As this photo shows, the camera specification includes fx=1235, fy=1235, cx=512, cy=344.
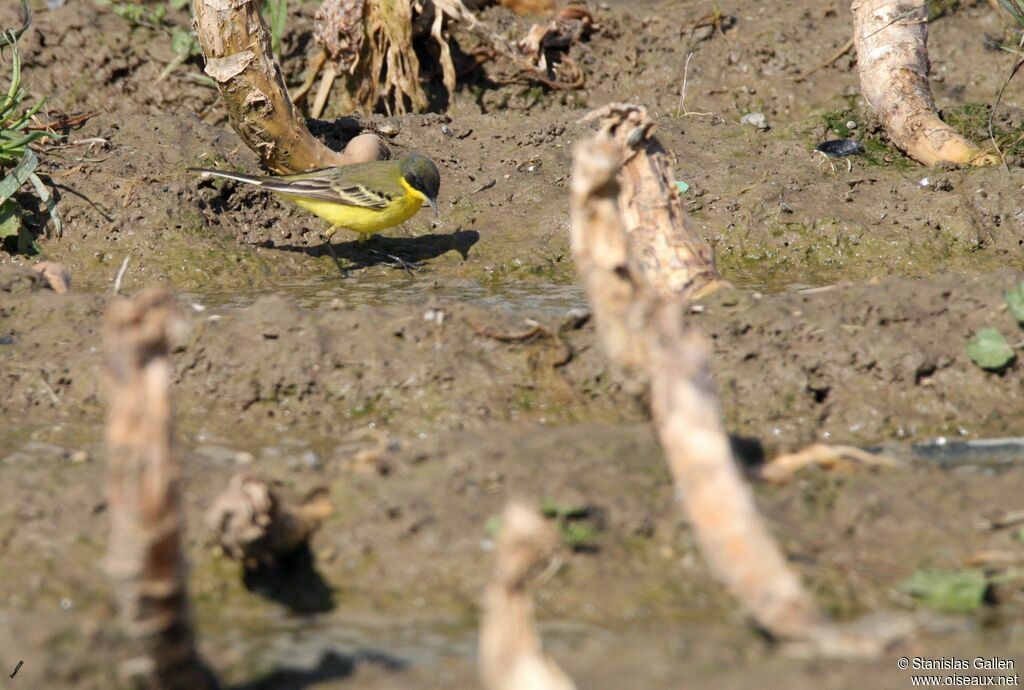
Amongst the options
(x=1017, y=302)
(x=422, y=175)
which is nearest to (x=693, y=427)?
(x=1017, y=302)

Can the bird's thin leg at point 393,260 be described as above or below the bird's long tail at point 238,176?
below

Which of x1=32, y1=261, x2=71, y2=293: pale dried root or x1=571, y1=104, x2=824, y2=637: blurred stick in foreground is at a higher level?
x1=571, y1=104, x2=824, y2=637: blurred stick in foreground

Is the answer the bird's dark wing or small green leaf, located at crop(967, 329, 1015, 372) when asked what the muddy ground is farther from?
the bird's dark wing

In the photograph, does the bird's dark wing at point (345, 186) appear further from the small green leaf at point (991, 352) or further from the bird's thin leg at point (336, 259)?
the small green leaf at point (991, 352)

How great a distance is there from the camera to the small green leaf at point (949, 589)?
12.9ft

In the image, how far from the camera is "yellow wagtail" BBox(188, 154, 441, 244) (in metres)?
8.58

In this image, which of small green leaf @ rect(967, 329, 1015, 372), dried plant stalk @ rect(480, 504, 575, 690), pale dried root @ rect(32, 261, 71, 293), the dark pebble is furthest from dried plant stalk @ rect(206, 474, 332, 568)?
the dark pebble

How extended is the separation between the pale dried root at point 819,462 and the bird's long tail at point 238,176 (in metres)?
4.86

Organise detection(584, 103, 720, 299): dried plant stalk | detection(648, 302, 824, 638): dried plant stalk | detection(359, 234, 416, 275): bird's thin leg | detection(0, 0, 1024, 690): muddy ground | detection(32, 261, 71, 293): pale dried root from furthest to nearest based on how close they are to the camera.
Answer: detection(359, 234, 416, 275): bird's thin leg → detection(32, 261, 71, 293): pale dried root → detection(584, 103, 720, 299): dried plant stalk → detection(0, 0, 1024, 690): muddy ground → detection(648, 302, 824, 638): dried plant stalk

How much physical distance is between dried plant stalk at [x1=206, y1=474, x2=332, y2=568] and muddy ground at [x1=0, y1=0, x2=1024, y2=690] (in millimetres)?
139

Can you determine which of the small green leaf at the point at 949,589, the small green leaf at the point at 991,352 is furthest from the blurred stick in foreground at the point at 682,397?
the small green leaf at the point at 991,352

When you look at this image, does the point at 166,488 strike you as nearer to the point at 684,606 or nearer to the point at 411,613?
the point at 411,613

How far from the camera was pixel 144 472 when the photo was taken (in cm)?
303

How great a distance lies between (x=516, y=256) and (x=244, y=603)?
4.42 meters
